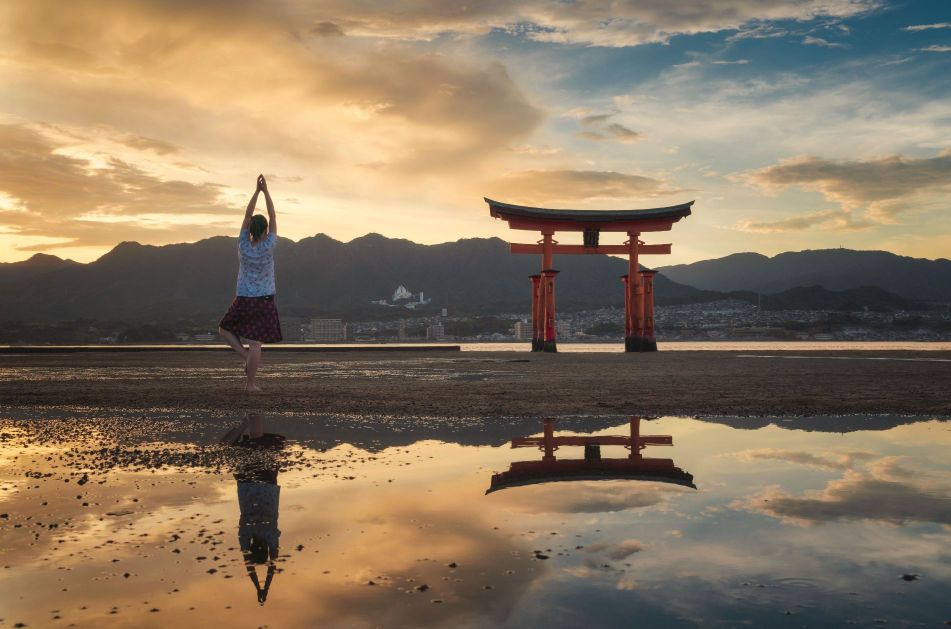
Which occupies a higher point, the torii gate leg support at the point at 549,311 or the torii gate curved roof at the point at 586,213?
the torii gate curved roof at the point at 586,213

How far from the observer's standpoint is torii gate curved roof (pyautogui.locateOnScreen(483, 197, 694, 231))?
31.4 meters

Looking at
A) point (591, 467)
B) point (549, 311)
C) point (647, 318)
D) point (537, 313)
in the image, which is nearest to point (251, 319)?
point (591, 467)

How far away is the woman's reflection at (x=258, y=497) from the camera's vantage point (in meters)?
2.72

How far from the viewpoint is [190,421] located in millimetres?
7539

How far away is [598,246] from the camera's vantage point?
33375 millimetres

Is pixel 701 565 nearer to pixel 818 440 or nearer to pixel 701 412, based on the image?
pixel 818 440

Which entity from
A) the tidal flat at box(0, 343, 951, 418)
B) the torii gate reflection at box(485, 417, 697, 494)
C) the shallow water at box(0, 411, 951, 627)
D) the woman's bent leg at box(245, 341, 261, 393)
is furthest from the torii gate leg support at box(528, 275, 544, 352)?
the shallow water at box(0, 411, 951, 627)

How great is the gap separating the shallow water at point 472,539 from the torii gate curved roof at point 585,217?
86.2ft

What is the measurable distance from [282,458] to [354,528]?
6.99ft

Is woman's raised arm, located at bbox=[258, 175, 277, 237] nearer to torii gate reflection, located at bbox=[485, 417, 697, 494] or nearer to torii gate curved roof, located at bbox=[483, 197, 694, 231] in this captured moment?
torii gate reflection, located at bbox=[485, 417, 697, 494]

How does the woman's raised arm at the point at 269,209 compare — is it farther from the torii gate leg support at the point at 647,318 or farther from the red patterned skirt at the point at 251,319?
the torii gate leg support at the point at 647,318

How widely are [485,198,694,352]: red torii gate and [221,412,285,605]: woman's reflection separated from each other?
25815 mm

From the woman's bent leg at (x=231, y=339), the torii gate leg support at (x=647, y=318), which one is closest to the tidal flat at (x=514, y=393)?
the woman's bent leg at (x=231, y=339)

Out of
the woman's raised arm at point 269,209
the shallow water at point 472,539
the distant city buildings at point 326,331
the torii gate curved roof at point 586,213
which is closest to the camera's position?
the shallow water at point 472,539
